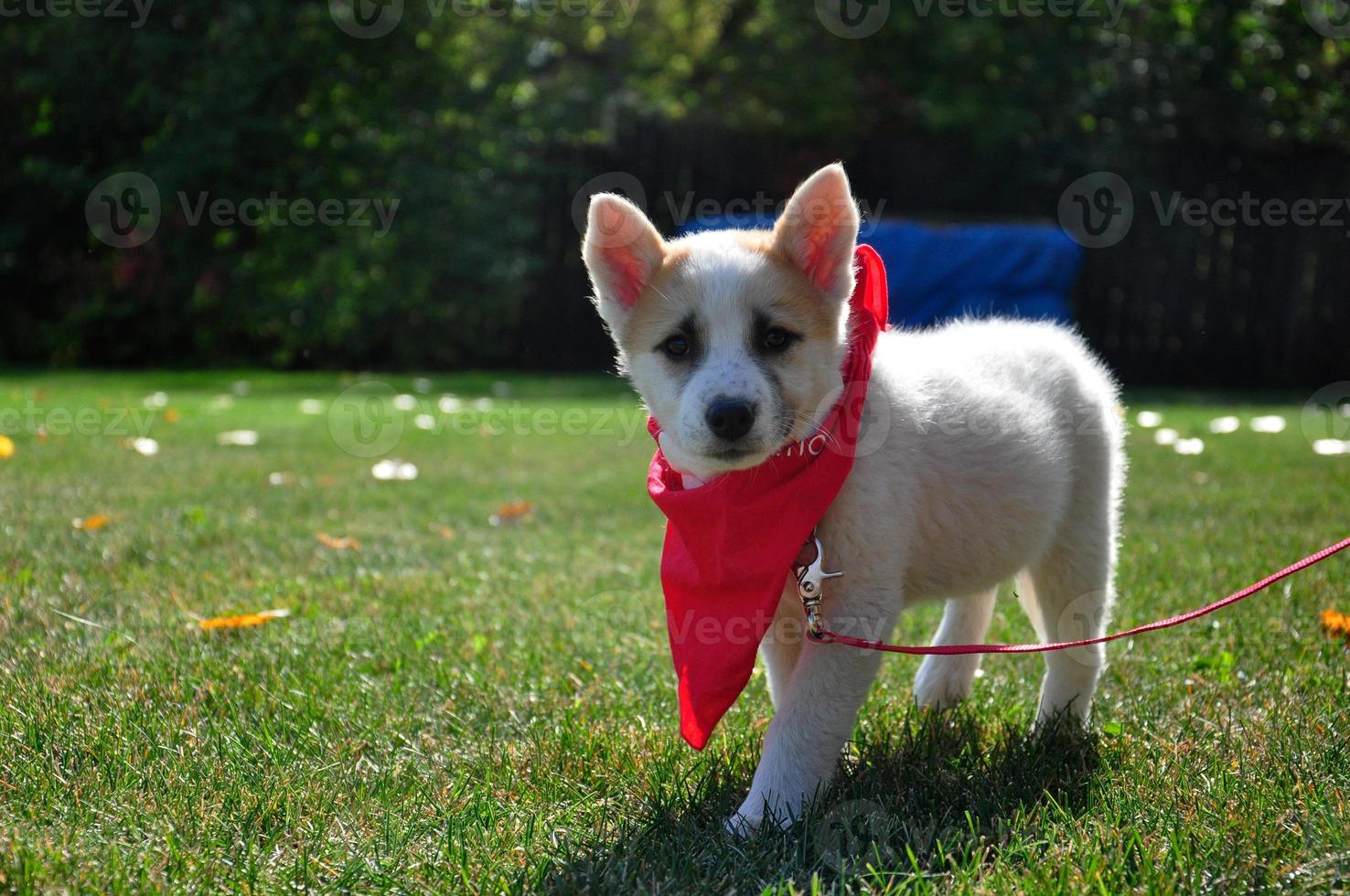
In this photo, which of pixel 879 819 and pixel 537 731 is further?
pixel 537 731

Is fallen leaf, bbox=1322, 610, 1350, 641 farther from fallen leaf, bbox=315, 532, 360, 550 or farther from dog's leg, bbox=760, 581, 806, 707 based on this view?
fallen leaf, bbox=315, 532, 360, 550

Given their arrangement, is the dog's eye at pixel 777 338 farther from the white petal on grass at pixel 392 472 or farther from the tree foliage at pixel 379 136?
the tree foliage at pixel 379 136

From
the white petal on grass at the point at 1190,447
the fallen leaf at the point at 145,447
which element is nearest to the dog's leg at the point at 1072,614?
the white petal on grass at the point at 1190,447

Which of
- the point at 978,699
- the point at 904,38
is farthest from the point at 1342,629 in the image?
the point at 904,38

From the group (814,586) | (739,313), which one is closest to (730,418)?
(739,313)

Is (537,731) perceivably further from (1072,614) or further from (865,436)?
(1072,614)

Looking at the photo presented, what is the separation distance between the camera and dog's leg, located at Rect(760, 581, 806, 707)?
2674 millimetres

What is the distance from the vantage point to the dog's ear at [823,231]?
106 inches

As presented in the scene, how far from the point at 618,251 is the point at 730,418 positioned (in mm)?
585

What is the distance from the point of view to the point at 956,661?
3203 mm

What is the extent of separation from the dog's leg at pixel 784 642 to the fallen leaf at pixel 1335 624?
184 centimetres

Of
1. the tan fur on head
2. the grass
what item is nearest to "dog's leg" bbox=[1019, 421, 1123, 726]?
the grass

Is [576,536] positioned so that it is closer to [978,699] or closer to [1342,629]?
[978,699]

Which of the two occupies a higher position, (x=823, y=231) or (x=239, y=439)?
(x=823, y=231)
